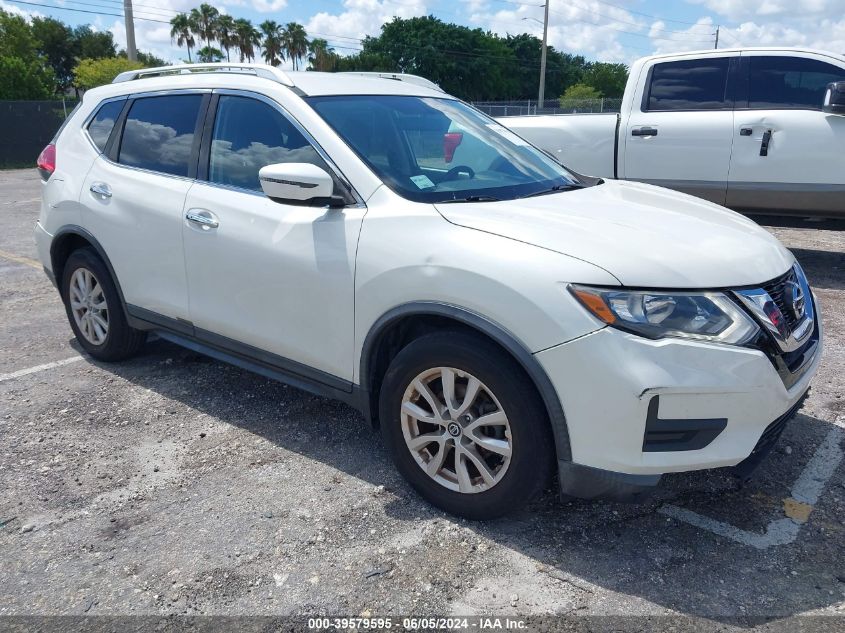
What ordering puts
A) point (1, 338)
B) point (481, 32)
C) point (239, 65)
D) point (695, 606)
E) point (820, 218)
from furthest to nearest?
point (481, 32) → point (820, 218) → point (1, 338) → point (239, 65) → point (695, 606)

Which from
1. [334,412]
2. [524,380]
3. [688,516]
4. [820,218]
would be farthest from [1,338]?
[820,218]

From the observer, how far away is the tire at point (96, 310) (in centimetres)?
461

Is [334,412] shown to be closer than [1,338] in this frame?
Yes

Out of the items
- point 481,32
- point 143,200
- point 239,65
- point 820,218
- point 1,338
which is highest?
point 481,32

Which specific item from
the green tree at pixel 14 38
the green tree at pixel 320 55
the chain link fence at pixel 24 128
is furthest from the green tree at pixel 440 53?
the chain link fence at pixel 24 128

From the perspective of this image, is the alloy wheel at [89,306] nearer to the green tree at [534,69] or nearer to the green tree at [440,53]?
the green tree at [440,53]

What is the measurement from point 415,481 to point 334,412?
1145mm

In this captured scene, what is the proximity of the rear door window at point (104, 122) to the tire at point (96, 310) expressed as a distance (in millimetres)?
699

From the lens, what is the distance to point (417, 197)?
3141mm

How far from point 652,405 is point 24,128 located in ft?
87.7

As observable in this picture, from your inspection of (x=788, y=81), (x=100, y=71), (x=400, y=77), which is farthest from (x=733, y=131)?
(x=100, y=71)

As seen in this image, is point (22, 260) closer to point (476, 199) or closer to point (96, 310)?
point (96, 310)

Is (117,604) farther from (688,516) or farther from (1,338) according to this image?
(1,338)

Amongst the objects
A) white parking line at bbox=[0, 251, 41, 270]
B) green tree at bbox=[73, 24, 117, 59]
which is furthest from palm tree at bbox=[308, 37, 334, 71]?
white parking line at bbox=[0, 251, 41, 270]
